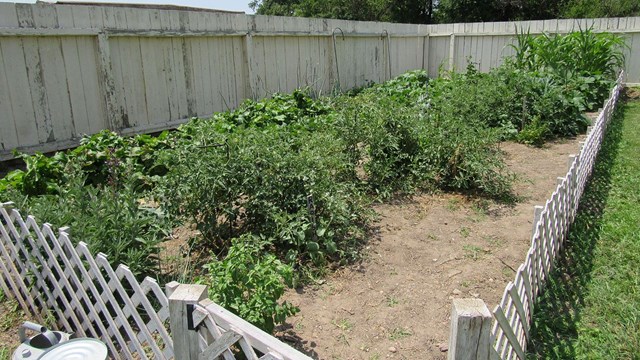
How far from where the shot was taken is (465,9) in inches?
931

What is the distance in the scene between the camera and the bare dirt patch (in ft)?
9.18

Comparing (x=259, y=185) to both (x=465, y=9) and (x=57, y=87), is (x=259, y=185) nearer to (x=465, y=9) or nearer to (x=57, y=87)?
(x=57, y=87)

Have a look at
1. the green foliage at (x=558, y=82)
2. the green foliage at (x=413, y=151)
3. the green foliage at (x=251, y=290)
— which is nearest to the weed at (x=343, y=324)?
the green foliage at (x=251, y=290)

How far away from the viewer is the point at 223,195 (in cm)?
367

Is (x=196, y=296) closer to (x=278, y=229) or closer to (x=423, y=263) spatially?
(x=278, y=229)

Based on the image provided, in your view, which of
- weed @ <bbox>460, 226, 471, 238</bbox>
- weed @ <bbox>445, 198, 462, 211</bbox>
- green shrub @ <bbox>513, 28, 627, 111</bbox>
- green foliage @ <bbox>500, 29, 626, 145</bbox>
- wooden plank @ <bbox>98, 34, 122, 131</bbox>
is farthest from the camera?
green shrub @ <bbox>513, 28, 627, 111</bbox>

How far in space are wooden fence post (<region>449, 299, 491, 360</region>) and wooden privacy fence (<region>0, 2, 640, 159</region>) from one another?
5410 millimetres

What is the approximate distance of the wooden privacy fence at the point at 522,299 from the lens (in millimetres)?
1581

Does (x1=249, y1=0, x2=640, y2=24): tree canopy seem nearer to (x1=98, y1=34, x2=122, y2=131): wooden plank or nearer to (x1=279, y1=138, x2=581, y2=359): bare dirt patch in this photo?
(x1=279, y1=138, x2=581, y2=359): bare dirt patch

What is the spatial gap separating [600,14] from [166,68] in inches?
825

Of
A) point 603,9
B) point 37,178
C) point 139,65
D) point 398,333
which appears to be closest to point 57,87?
point 139,65

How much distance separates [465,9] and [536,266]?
76.2 ft

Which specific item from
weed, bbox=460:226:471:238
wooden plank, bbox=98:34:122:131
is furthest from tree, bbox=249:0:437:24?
weed, bbox=460:226:471:238

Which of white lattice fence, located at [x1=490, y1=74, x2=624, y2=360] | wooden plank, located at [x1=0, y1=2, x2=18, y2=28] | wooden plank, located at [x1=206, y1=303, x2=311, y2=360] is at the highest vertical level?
wooden plank, located at [x1=0, y1=2, x2=18, y2=28]
